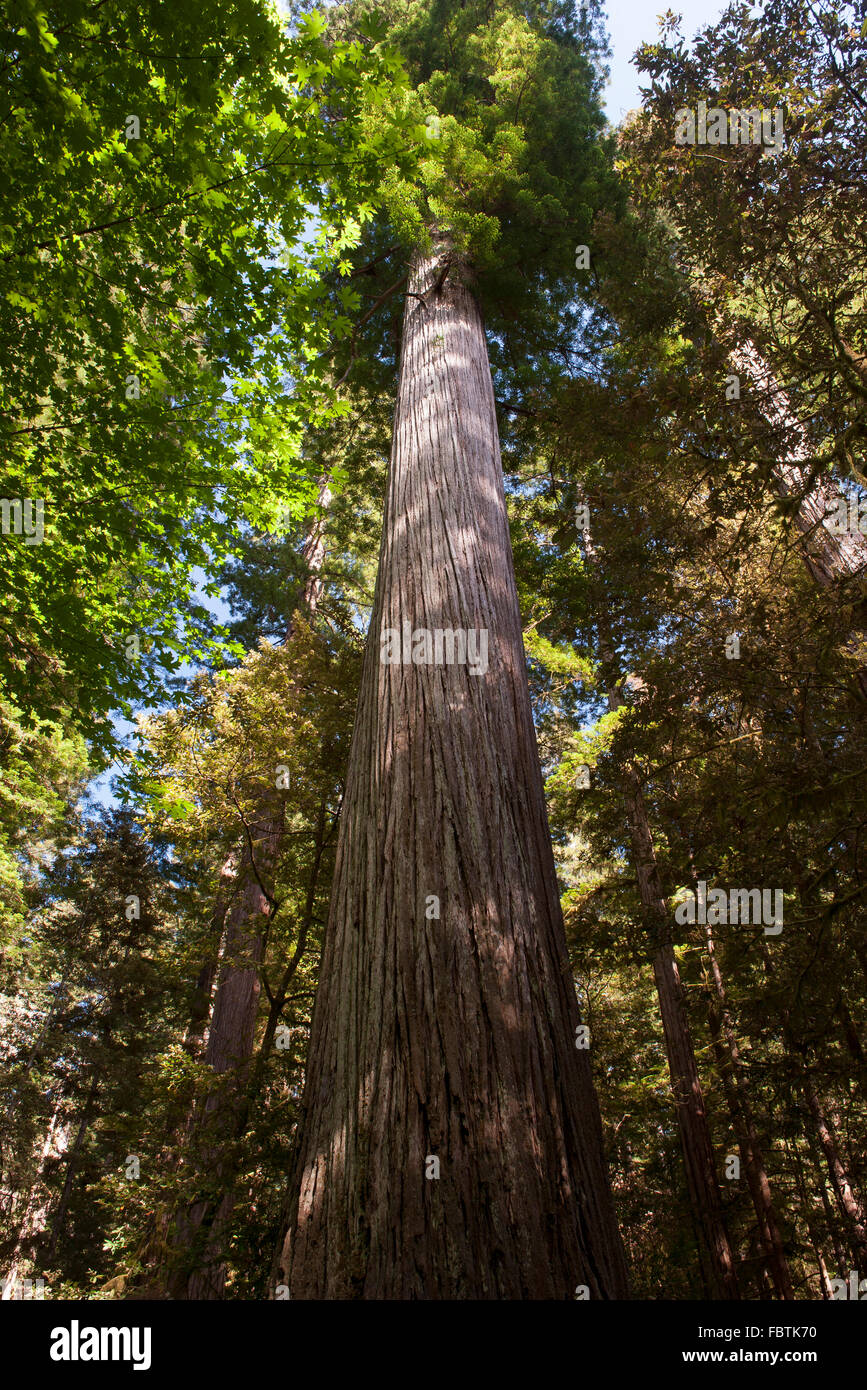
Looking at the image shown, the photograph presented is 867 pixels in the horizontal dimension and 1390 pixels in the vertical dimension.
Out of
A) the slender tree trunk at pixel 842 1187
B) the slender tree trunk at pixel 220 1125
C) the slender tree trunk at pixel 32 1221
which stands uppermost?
the slender tree trunk at pixel 220 1125

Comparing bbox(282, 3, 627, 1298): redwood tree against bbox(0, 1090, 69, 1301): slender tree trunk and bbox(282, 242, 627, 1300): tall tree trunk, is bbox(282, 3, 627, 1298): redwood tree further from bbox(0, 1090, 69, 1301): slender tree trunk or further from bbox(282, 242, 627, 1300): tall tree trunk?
bbox(0, 1090, 69, 1301): slender tree trunk

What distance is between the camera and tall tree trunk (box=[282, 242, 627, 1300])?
52.8 inches

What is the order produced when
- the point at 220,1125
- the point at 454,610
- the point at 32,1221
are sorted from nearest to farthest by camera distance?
the point at 454,610, the point at 220,1125, the point at 32,1221

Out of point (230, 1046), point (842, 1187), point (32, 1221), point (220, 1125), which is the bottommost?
point (32, 1221)

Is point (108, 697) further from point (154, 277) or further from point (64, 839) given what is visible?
point (64, 839)

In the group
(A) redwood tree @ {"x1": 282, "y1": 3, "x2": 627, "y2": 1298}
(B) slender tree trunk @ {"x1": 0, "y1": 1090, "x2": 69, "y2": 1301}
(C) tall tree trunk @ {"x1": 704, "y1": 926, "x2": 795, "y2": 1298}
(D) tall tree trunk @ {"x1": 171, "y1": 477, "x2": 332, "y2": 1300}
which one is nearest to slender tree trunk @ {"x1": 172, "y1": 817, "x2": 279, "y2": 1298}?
(D) tall tree trunk @ {"x1": 171, "y1": 477, "x2": 332, "y2": 1300}

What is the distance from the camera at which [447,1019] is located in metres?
1.64

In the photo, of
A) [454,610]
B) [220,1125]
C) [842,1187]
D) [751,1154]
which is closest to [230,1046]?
[220,1125]

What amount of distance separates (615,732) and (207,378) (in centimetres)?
360

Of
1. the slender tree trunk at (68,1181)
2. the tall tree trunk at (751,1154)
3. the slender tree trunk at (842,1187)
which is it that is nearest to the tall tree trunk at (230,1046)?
the tall tree trunk at (751,1154)

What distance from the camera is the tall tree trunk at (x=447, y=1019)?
52.8 inches

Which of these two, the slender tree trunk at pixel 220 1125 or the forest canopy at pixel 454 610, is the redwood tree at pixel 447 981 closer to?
the forest canopy at pixel 454 610

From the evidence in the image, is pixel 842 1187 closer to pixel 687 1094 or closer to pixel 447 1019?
pixel 687 1094
